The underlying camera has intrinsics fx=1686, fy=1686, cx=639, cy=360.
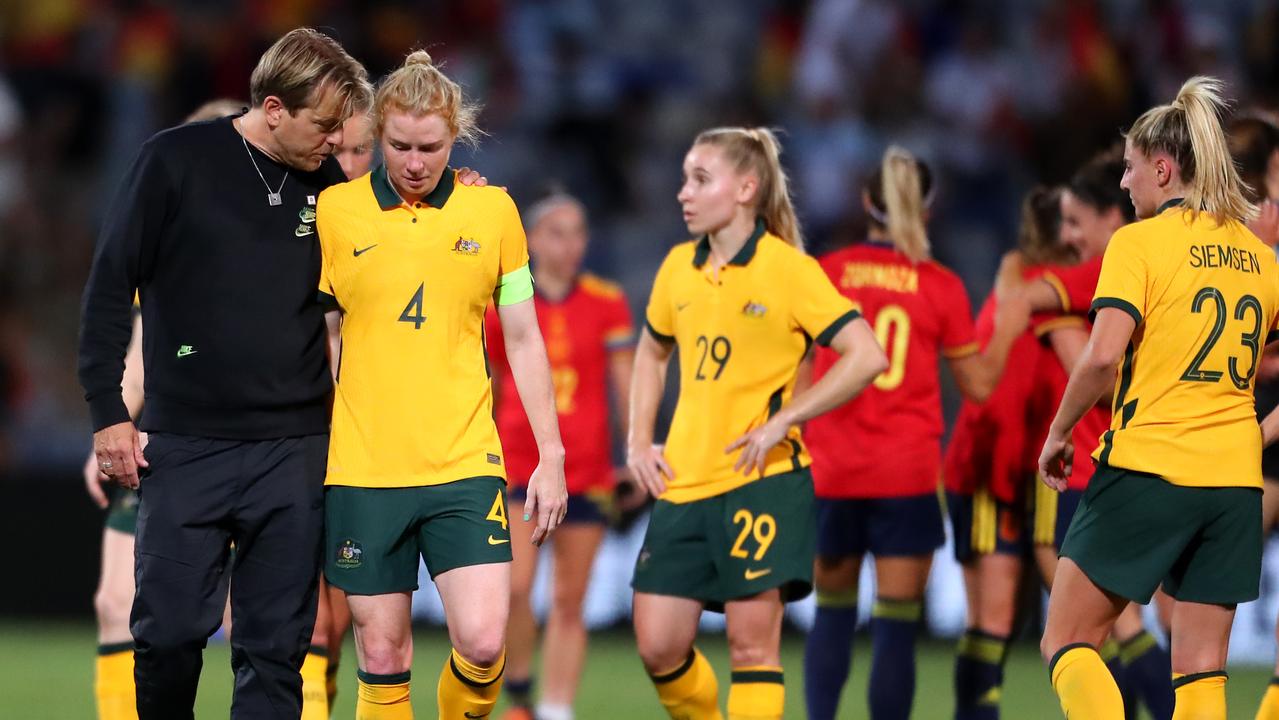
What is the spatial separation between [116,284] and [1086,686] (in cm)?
316

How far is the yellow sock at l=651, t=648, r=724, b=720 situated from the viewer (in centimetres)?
594

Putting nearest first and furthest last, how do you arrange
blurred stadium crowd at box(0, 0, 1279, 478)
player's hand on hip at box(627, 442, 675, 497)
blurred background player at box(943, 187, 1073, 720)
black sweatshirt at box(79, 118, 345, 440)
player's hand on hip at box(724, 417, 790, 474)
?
black sweatshirt at box(79, 118, 345, 440)
player's hand on hip at box(724, 417, 790, 474)
player's hand on hip at box(627, 442, 675, 497)
blurred background player at box(943, 187, 1073, 720)
blurred stadium crowd at box(0, 0, 1279, 478)

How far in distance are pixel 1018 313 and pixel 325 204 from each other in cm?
280

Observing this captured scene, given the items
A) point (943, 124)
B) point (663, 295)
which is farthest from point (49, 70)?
point (663, 295)

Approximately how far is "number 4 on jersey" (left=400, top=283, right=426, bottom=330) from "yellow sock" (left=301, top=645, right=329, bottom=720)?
1.74m

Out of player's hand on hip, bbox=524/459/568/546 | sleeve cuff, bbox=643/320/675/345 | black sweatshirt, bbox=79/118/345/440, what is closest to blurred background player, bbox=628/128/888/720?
sleeve cuff, bbox=643/320/675/345

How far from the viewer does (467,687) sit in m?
5.21

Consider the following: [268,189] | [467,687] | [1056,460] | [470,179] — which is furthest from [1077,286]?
[268,189]

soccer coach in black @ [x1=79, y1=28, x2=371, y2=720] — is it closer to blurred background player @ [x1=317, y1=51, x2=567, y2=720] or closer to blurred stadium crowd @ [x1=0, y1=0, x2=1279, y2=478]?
blurred background player @ [x1=317, y1=51, x2=567, y2=720]

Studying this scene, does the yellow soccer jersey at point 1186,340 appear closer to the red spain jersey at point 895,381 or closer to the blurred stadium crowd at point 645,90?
the red spain jersey at point 895,381

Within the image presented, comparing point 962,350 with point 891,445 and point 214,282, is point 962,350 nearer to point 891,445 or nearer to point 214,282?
point 891,445

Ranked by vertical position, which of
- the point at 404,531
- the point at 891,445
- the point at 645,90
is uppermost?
the point at 645,90

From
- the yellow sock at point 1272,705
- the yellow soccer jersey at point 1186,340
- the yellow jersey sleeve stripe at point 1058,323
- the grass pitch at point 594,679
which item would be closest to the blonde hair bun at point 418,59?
the yellow soccer jersey at point 1186,340

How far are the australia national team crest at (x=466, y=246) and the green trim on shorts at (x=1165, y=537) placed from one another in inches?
81.6
